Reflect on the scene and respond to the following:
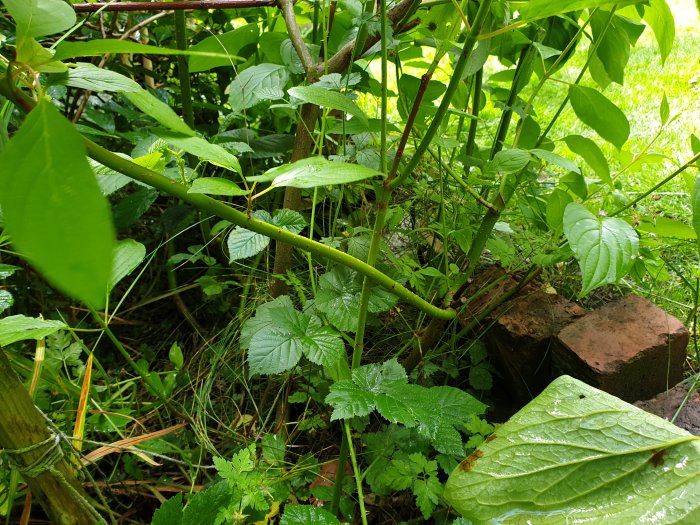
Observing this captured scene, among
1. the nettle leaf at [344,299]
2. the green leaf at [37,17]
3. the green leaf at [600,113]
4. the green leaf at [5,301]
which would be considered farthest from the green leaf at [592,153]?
the green leaf at [5,301]

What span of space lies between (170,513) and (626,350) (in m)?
0.88

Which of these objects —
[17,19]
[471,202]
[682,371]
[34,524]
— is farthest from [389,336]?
[17,19]

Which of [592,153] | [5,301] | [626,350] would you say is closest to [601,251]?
[592,153]

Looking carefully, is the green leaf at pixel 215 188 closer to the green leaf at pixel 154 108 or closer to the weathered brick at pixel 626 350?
the green leaf at pixel 154 108

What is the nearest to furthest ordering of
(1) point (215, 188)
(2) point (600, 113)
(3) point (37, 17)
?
(3) point (37, 17)
(1) point (215, 188)
(2) point (600, 113)

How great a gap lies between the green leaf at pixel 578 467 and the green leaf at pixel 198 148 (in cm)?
49

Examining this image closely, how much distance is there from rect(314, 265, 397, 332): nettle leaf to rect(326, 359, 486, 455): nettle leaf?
9 cm

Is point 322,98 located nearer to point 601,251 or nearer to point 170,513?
point 601,251

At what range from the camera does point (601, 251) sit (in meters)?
0.72

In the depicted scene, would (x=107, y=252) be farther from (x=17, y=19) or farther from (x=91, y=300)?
(x=17, y=19)

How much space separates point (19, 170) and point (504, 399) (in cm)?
116

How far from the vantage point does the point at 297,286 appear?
1.09 metres

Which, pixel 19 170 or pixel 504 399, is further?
pixel 504 399

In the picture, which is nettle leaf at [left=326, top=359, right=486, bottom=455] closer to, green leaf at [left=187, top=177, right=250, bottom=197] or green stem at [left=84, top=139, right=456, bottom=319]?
green stem at [left=84, top=139, right=456, bottom=319]
